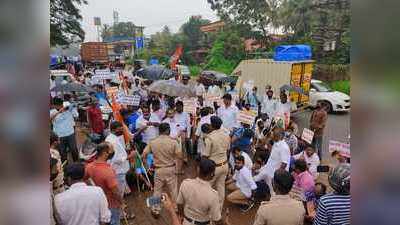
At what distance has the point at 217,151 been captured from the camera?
495 centimetres

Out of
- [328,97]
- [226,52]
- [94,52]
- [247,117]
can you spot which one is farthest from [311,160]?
[94,52]

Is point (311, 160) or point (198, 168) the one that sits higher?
point (198, 168)

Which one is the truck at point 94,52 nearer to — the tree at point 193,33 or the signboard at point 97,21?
the signboard at point 97,21

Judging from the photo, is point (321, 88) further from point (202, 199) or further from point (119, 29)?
point (119, 29)

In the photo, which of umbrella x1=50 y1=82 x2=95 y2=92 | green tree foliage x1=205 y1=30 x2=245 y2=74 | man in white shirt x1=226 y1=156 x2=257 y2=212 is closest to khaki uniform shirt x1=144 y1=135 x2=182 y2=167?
man in white shirt x1=226 y1=156 x2=257 y2=212

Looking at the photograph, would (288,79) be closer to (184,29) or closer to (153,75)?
(153,75)

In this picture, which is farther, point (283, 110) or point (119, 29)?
point (119, 29)

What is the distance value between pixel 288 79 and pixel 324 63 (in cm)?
725

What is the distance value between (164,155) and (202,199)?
1614mm

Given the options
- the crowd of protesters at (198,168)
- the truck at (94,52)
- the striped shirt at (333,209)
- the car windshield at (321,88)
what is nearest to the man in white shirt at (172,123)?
the crowd of protesters at (198,168)
